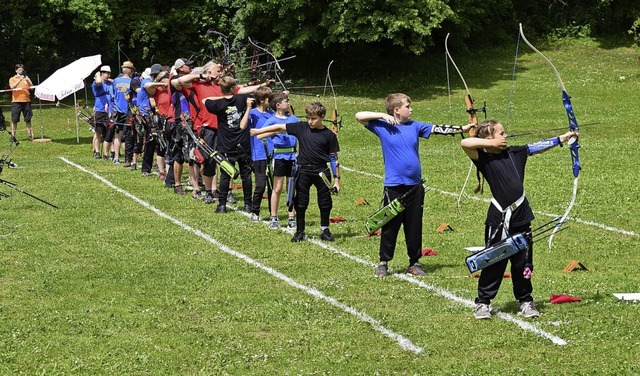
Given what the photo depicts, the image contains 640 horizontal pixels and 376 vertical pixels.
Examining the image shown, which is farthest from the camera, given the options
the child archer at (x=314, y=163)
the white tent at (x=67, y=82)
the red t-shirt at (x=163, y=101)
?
the white tent at (x=67, y=82)

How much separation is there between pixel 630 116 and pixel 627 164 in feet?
38.9

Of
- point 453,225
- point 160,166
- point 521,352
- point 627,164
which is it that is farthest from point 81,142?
point 521,352

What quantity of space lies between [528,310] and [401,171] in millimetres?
2409

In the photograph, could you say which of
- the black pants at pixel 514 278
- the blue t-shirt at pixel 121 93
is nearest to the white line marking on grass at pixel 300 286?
the black pants at pixel 514 278

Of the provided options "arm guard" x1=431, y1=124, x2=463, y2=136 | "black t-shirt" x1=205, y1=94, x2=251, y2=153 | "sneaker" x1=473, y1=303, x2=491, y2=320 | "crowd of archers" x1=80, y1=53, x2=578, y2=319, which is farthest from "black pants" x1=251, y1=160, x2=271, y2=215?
"sneaker" x1=473, y1=303, x2=491, y2=320

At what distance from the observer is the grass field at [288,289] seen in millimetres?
7875

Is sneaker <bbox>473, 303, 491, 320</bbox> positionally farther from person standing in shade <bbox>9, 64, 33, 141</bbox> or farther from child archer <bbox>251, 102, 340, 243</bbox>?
person standing in shade <bbox>9, 64, 33, 141</bbox>

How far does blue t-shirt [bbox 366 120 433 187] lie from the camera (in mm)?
10703

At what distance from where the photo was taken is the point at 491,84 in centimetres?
4116

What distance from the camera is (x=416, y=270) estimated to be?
1075cm

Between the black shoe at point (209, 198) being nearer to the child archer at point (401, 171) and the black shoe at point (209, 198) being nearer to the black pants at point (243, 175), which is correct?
the black pants at point (243, 175)

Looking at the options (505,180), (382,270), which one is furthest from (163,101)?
(505,180)

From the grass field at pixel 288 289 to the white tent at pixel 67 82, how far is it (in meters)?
7.84

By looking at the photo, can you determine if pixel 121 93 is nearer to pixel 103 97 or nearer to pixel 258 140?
pixel 103 97
